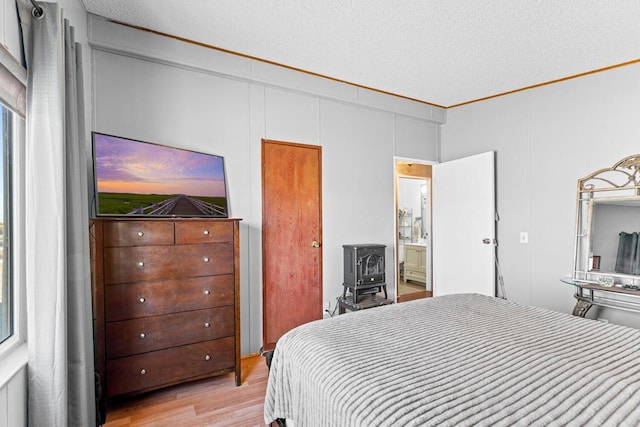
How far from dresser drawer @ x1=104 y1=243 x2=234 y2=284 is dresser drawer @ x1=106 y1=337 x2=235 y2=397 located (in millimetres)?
510

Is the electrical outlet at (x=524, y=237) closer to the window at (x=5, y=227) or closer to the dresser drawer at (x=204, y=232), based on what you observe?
the dresser drawer at (x=204, y=232)

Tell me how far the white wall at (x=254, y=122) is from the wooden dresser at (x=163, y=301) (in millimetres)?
576

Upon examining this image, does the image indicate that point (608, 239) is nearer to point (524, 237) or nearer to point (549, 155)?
point (524, 237)

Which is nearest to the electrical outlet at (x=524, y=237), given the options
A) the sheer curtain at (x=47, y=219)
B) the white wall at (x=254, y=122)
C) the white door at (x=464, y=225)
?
the white door at (x=464, y=225)

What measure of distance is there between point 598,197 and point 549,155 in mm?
602

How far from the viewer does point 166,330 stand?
2.26 metres

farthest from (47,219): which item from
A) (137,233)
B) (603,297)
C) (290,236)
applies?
(603,297)

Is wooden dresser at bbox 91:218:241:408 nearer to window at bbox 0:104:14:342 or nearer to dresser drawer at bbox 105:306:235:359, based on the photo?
dresser drawer at bbox 105:306:235:359

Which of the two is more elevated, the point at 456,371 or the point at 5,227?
the point at 5,227

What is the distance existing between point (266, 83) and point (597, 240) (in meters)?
3.40

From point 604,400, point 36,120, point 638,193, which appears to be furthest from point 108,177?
point 638,193

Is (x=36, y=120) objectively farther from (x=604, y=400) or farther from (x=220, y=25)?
(x=604, y=400)

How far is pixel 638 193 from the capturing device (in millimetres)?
2852

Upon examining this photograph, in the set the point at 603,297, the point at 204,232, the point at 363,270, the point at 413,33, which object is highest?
the point at 413,33
